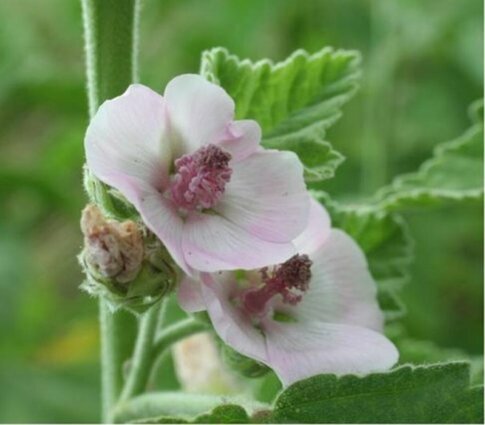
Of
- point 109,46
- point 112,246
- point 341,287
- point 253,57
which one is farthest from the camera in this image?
point 253,57

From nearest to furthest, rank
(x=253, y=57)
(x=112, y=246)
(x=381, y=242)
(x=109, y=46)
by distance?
(x=112, y=246) < (x=109, y=46) < (x=381, y=242) < (x=253, y=57)

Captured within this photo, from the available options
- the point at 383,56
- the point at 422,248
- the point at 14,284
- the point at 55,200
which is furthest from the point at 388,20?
the point at 14,284

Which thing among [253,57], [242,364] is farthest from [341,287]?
[253,57]

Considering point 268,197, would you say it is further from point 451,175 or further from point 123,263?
point 451,175

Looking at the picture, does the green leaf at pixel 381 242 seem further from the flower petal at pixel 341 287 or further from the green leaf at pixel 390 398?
the green leaf at pixel 390 398

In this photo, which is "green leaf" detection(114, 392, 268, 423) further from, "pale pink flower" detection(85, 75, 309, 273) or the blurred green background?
the blurred green background

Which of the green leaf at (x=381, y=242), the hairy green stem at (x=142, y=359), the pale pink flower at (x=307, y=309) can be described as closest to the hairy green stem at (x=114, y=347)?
the hairy green stem at (x=142, y=359)

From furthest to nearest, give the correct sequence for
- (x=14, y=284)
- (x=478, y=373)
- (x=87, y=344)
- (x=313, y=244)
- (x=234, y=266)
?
(x=87, y=344) < (x=14, y=284) < (x=478, y=373) < (x=313, y=244) < (x=234, y=266)

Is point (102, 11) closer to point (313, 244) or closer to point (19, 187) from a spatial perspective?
point (313, 244)
